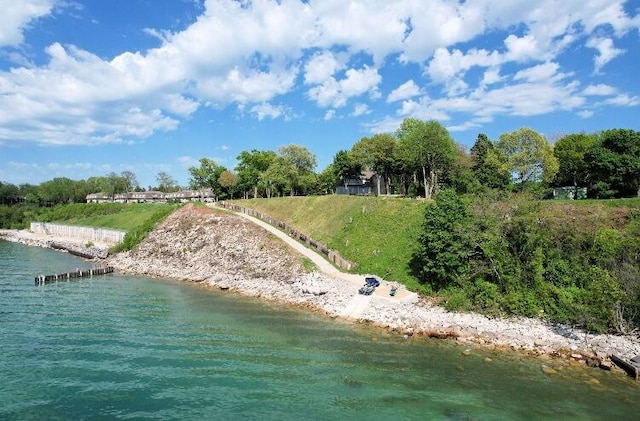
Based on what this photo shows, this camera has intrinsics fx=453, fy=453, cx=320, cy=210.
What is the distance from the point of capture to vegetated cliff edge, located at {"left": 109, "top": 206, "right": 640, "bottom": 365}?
3200 cm

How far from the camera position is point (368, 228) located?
60.5 meters

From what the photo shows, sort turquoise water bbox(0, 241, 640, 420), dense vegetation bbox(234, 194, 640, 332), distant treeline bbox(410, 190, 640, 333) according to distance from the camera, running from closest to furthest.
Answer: turquoise water bbox(0, 241, 640, 420), dense vegetation bbox(234, 194, 640, 332), distant treeline bbox(410, 190, 640, 333)

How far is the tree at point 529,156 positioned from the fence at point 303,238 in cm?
2985

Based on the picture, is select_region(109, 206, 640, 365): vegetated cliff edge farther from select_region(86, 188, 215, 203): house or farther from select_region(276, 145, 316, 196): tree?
select_region(86, 188, 215, 203): house

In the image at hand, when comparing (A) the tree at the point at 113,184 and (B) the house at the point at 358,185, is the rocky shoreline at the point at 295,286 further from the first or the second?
(A) the tree at the point at 113,184

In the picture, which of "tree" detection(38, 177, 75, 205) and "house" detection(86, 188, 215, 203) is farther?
"house" detection(86, 188, 215, 203)

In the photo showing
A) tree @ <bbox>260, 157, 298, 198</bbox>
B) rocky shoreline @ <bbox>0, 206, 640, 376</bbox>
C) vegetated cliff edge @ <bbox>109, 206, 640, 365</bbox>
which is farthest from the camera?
tree @ <bbox>260, 157, 298, 198</bbox>

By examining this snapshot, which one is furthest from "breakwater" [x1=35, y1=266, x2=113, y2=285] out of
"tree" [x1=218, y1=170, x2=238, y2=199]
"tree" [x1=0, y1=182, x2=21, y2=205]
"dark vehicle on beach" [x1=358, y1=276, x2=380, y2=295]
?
"tree" [x1=0, y1=182, x2=21, y2=205]

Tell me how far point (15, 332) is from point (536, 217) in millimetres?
43370

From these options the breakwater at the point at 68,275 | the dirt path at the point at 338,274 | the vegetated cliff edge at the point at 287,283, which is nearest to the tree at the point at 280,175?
the vegetated cliff edge at the point at 287,283

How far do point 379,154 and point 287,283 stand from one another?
46.5 meters

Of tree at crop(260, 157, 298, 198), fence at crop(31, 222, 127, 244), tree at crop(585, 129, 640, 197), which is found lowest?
fence at crop(31, 222, 127, 244)

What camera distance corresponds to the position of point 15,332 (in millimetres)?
32750

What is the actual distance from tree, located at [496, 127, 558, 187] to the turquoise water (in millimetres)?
40735
